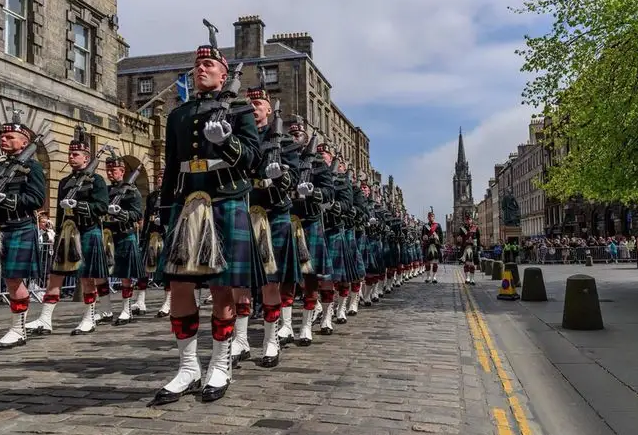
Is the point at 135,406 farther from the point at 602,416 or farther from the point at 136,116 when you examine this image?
the point at 136,116

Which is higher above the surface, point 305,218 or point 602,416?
point 305,218

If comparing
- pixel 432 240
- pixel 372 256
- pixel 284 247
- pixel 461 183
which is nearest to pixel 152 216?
pixel 372 256

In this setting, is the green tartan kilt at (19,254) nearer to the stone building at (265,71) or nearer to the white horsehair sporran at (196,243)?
the white horsehair sporran at (196,243)

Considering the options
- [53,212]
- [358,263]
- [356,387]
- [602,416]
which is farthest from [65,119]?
[602,416]

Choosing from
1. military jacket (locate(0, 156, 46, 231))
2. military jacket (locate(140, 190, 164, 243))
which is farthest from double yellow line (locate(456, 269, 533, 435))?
military jacket (locate(140, 190, 164, 243))

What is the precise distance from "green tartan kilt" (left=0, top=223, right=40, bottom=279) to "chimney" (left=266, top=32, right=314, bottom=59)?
41.1 meters

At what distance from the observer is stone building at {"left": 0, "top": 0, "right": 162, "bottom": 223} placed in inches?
688

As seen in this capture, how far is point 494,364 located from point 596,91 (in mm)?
11191

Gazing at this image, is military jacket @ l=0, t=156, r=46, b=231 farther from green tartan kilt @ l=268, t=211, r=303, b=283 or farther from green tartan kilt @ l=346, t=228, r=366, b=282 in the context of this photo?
green tartan kilt @ l=346, t=228, r=366, b=282

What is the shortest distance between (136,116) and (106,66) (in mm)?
2541

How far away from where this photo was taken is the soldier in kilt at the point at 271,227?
5376mm

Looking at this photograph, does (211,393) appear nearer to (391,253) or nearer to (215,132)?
(215,132)

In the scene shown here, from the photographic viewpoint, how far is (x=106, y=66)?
73.2 ft

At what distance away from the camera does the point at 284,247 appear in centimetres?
589
